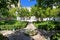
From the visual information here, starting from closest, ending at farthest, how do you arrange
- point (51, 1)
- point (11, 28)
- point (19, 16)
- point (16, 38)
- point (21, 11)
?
point (51, 1)
point (16, 38)
point (11, 28)
point (21, 11)
point (19, 16)

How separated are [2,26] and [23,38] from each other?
7164 mm

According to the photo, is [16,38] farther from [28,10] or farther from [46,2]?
[28,10]

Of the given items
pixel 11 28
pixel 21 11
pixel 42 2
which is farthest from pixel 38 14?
pixel 42 2

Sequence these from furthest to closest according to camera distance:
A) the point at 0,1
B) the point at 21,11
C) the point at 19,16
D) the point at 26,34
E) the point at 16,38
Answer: the point at 19,16 < the point at 21,11 < the point at 26,34 < the point at 16,38 < the point at 0,1

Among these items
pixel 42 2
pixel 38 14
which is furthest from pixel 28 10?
pixel 42 2

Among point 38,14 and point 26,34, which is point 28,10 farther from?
point 26,34

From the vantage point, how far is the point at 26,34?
15984 millimetres

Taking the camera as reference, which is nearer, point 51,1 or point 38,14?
point 51,1

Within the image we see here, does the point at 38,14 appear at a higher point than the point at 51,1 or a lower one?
lower

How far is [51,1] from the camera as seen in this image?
383 inches

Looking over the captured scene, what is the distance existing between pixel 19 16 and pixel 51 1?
33982mm

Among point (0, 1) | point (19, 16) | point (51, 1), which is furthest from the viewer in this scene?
point (19, 16)

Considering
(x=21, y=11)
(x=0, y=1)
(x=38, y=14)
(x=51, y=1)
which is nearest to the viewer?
(x=0, y=1)

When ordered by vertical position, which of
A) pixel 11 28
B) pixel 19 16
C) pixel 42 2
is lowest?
pixel 19 16
